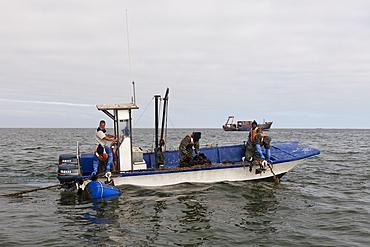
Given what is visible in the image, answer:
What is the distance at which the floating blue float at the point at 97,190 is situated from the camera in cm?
849

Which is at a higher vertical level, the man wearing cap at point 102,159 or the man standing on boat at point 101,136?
the man standing on boat at point 101,136

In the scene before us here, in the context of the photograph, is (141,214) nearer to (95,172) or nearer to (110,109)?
(95,172)

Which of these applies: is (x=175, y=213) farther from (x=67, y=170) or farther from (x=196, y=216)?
(x=67, y=170)

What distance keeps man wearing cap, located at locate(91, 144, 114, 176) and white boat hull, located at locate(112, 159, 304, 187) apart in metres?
0.56

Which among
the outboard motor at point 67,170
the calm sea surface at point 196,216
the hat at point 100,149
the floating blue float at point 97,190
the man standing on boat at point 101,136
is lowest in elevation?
the calm sea surface at point 196,216

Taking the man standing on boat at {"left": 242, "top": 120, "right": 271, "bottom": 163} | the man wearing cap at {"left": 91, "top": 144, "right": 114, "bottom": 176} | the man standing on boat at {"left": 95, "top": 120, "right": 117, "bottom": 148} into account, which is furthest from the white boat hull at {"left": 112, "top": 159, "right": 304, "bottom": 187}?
the man standing on boat at {"left": 95, "top": 120, "right": 117, "bottom": 148}

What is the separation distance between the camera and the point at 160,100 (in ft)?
34.2

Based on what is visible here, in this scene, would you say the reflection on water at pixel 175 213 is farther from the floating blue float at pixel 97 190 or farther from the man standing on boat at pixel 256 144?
the man standing on boat at pixel 256 144

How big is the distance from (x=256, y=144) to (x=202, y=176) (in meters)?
2.64

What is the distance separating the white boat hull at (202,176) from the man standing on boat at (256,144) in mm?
462

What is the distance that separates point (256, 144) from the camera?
10.8m

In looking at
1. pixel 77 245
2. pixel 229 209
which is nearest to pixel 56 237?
pixel 77 245

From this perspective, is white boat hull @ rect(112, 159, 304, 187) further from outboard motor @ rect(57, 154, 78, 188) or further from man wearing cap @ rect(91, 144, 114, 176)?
outboard motor @ rect(57, 154, 78, 188)

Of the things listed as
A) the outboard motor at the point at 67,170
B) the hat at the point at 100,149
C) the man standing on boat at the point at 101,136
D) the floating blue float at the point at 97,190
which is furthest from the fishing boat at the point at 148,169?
the hat at the point at 100,149
